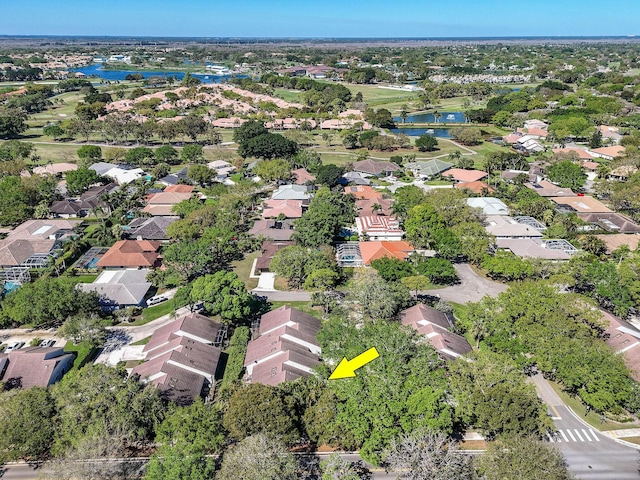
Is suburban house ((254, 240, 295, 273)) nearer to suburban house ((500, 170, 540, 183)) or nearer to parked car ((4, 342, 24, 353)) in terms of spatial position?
parked car ((4, 342, 24, 353))

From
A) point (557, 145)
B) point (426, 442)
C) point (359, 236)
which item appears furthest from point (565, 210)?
point (426, 442)

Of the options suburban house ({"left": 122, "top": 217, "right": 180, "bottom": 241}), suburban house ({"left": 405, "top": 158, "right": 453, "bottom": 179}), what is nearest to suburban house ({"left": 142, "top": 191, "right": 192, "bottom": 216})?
suburban house ({"left": 122, "top": 217, "right": 180, "bottom": 241})

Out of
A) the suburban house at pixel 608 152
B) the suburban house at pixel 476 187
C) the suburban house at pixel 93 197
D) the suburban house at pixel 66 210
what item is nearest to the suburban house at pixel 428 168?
the suburban house at pixel 476 187

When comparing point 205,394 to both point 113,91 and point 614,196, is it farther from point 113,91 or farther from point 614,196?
point 113,91

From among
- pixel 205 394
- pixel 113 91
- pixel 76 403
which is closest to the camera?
pixel 76 403

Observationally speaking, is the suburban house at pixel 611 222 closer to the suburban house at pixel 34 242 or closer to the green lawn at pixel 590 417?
the green lawn at pixel 590 417

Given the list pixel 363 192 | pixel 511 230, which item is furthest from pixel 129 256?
pixel 511 230
